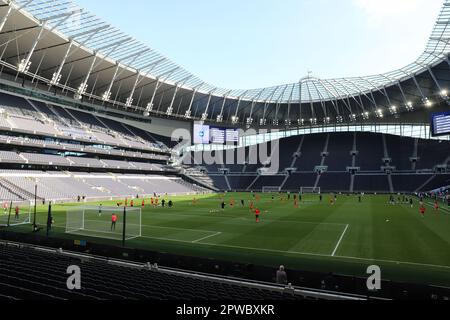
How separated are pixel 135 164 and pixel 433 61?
59512 mm

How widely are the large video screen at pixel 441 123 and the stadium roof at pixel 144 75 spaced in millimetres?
8029

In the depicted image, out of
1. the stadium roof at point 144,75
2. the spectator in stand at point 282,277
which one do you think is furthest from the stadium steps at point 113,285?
the stadium roof at point 144,75

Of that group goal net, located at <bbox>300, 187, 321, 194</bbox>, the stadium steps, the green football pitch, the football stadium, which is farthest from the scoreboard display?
the stadium steps

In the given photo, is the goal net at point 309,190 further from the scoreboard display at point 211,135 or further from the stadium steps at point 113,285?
the stadium steps at point 113,285

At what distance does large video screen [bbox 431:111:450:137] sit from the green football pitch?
26.5 m

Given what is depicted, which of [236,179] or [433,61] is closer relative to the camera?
[433,61]

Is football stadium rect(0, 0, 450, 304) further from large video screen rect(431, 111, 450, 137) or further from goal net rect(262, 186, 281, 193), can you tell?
goal net rect(262, 186, 281, 193)

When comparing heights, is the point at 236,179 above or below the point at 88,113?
below

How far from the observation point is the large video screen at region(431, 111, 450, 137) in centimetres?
5047

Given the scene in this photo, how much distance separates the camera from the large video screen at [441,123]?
166 feet

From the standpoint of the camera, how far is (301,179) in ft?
257

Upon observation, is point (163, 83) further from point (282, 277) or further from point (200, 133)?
point (282, 277)
